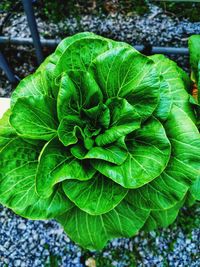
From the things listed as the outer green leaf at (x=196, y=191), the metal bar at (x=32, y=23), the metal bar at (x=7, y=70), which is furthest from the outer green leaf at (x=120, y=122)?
the metal bar at (x=7, y=70)

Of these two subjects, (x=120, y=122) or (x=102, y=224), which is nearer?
(x=120, y=122)

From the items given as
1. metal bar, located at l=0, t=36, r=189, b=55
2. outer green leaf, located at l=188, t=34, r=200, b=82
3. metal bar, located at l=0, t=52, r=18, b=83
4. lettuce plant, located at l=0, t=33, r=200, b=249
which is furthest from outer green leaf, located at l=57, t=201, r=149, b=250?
metal bar, located at l=0, t=36, r=189, b=55

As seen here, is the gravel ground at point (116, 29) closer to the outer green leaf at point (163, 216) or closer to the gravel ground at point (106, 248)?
the gravel ground at point (106, 248)

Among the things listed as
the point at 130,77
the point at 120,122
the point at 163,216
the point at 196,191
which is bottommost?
the point at 163,216

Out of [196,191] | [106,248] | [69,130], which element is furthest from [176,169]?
[106,248]

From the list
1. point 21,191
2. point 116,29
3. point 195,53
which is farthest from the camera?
point 116,29

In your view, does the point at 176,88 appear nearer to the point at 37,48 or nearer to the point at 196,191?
the point at 196,191

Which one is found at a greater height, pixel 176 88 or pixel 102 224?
pixel 176 88
